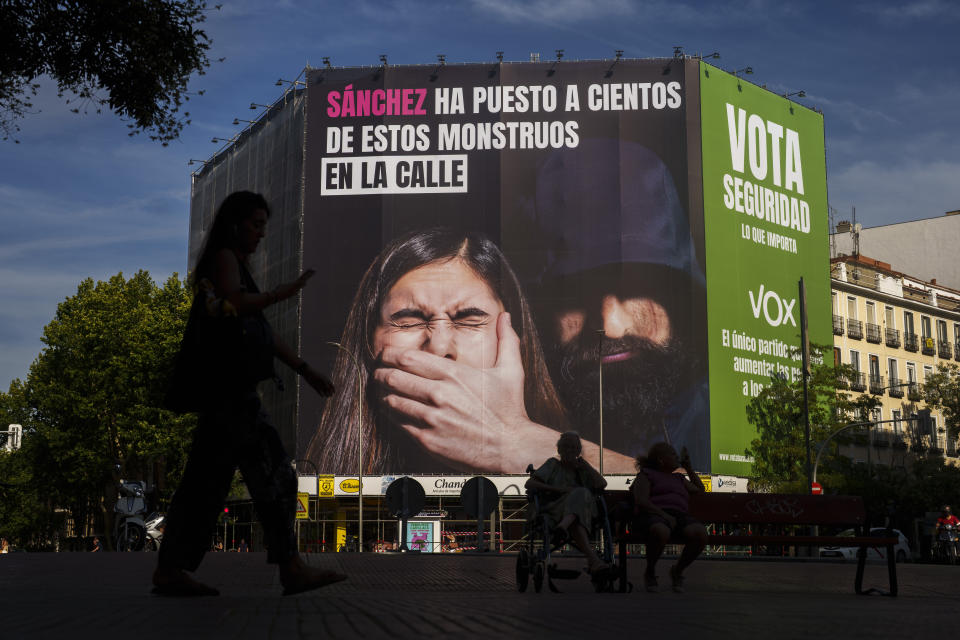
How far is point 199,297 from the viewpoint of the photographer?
6.30m

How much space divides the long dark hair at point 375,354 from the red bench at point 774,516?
41100mm

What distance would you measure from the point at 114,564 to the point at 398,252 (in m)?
40.9

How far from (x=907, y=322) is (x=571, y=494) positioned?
65.9m

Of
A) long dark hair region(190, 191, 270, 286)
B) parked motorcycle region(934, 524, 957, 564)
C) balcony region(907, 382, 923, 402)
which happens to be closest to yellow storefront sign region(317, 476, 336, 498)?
parked motorcycle region(934, 524, 957, 564)

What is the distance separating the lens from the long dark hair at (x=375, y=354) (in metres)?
51.1

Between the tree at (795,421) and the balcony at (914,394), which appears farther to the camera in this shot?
the balcony at (914,394)

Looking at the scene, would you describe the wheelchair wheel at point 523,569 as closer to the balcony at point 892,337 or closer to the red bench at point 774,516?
the red bench at point 774,516

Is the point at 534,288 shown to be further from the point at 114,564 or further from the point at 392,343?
the point at 114,564

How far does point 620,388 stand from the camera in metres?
51.2

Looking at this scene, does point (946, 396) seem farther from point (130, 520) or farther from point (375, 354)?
point (130, 520)

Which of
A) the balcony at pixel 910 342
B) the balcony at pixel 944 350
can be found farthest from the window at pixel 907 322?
the balcony at pixel 944 350

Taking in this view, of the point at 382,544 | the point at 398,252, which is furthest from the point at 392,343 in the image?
the point at 382,544

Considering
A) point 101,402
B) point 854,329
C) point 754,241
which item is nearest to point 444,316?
point 101,402

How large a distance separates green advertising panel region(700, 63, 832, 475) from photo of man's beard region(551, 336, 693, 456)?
2.17m
